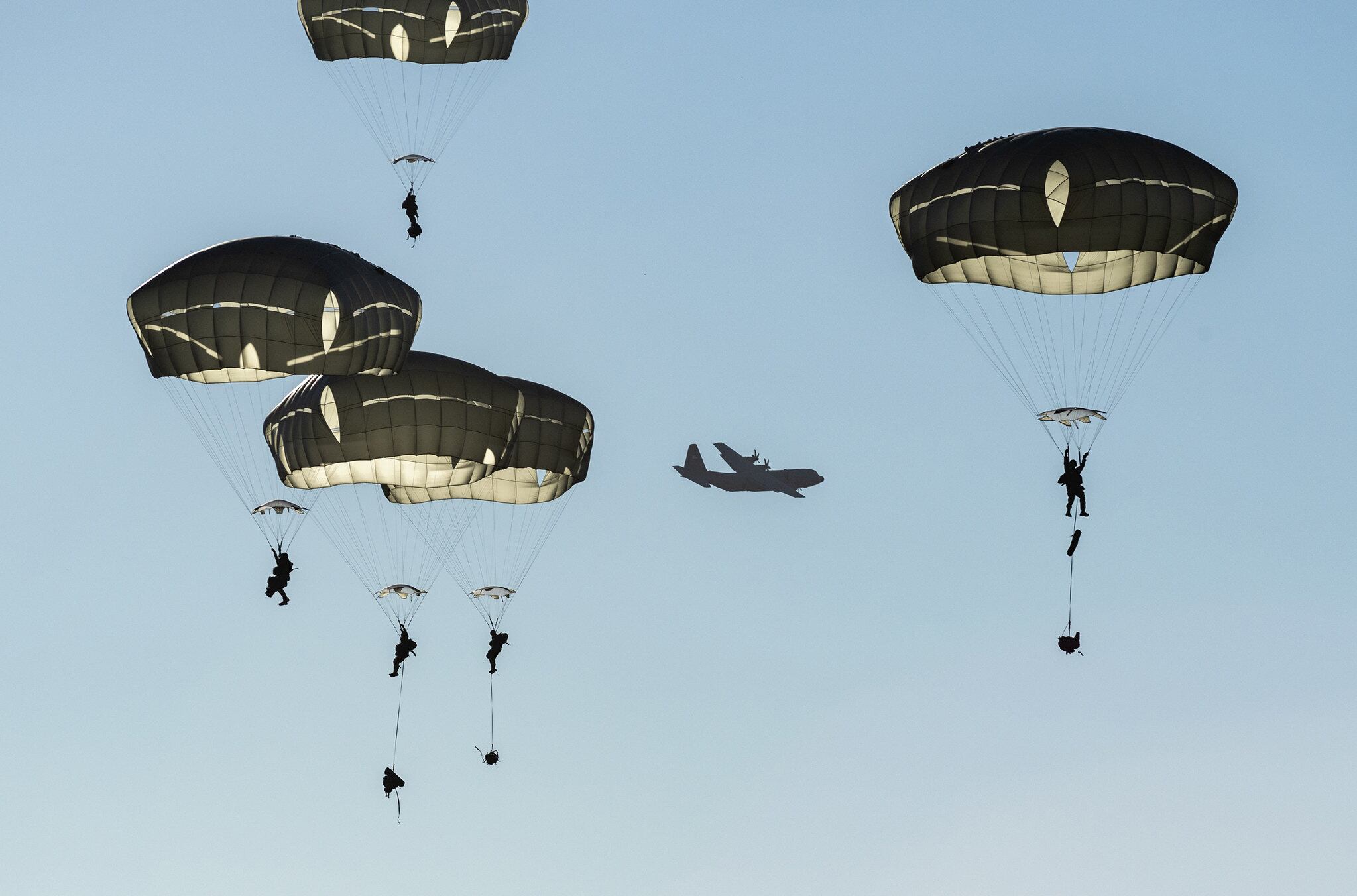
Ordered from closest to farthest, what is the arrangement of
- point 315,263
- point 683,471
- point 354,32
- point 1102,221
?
1. point 1102,221
2. point 315,263
3. point 354,32
4. point 683,471

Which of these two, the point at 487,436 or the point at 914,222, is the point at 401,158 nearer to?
the point at 487,436

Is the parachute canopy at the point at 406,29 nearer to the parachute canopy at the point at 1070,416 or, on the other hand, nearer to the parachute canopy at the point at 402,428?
the parachute canopy at the point at 402,428

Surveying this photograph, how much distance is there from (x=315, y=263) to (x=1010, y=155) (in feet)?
43.0

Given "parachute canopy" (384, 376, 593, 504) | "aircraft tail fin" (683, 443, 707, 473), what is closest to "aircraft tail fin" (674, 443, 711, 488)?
"aircraft tail fin" (683, 443, 707, 473)

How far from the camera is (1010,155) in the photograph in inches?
1785

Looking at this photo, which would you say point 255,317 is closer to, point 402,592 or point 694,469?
point 402,592

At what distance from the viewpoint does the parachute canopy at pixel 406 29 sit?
5684 centimetres

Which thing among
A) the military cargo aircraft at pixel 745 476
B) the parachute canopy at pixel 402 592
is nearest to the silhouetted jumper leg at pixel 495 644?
the parachute canopy at pixel 402 592

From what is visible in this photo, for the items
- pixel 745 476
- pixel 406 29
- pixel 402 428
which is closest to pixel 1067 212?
pixel 402 428

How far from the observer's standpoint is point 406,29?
56844 millimetres

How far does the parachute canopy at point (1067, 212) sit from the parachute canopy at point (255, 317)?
10.5 meters

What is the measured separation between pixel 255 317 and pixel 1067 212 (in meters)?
14.9

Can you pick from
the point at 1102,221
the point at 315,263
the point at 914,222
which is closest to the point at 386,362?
the point at 315,263

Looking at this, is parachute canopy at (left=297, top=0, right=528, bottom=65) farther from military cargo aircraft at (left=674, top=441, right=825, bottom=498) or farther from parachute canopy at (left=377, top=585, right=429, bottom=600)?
military cargo aircraft at (left=674, top=441, right=825, bottom=498)
